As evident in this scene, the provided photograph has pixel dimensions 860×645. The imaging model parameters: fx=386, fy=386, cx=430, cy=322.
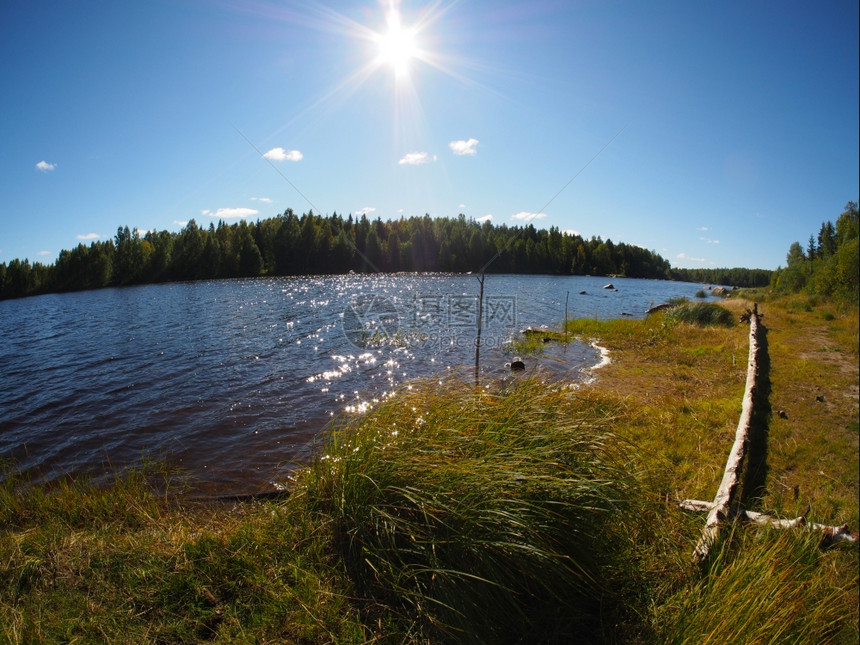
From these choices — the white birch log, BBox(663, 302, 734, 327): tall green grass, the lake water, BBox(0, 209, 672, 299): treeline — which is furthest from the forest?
the white birch log

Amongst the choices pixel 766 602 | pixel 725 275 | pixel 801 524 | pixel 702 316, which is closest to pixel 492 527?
pixel 766 602

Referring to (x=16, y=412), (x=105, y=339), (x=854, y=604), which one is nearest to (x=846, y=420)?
(x=854, y=604)

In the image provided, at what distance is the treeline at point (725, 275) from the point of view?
108 meters

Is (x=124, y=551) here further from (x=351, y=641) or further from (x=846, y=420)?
(x=846, y=420)

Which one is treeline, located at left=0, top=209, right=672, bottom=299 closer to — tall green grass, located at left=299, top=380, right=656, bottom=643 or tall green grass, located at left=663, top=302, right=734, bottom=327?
tall green grass, located at left=663, top=302, right=734, bottom=327

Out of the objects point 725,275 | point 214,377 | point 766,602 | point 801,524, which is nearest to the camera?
point 766,602

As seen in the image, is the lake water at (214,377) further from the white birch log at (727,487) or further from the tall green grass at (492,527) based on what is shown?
the white birch log at (727,487)

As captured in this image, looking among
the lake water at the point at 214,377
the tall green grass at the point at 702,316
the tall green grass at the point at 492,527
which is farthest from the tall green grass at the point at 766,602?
the tall green grass at the point at 702,316

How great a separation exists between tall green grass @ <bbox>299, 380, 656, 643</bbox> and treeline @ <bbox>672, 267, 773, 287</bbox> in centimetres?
12019

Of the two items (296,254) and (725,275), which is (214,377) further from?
(725,275)

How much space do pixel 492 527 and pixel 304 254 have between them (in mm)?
98962

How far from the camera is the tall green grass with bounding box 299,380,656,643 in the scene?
3033 mm

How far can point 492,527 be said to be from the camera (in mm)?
3133

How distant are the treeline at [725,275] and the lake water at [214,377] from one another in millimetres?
109456
